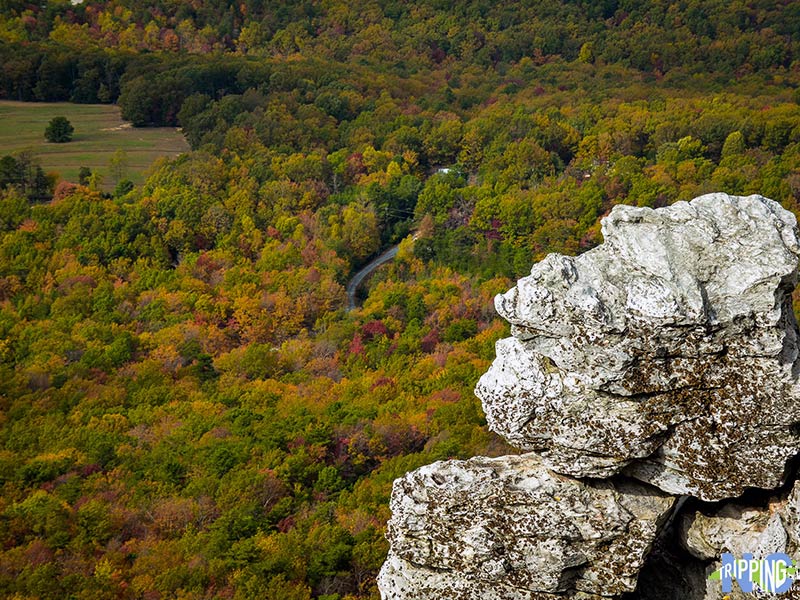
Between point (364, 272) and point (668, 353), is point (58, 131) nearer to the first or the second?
point (364, 272)

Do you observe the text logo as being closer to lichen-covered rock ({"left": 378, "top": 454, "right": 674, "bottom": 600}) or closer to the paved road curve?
lichen-covered rock ({"left": 378, "top": 454, "right": 674, "bottom": 600})

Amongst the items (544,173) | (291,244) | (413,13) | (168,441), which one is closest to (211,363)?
(168,441)

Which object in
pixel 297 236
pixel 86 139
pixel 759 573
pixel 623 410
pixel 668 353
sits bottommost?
pixel 297 236

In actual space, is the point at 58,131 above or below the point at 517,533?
below

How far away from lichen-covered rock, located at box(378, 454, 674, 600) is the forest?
9973 millimetres

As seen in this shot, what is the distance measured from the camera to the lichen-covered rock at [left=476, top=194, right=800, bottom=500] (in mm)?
10547

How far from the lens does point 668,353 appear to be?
10734mm

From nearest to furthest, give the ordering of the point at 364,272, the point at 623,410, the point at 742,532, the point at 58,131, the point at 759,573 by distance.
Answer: the point at 759,573 → the point at 623,410 → the point at 742,532 → the point at 364,272 → the point at 58,131

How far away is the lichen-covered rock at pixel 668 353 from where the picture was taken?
34.6 feet

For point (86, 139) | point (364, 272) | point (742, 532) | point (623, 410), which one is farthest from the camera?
point (86, 139)

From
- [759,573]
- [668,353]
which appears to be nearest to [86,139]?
[668,353]

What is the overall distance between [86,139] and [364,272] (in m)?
27.9

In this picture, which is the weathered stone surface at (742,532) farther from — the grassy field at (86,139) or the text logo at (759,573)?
the grassy field at (86,139)

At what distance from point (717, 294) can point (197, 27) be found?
353 ft
